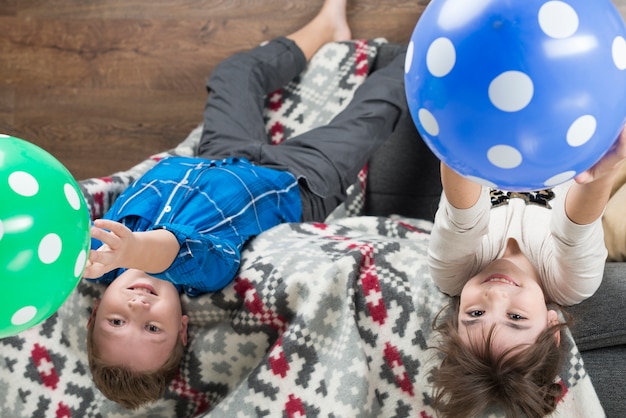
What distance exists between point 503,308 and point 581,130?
1.60 ft

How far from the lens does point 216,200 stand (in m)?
1.55

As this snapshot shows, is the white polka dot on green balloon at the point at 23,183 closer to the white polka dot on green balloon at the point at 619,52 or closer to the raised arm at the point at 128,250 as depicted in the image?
the raised arm at the point at 128,250

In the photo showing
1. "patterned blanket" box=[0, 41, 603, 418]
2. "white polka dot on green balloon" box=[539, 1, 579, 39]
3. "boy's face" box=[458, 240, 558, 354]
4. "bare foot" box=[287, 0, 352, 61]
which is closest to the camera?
"white polka dot on green balloon" box=[539, 1, 579, 39]

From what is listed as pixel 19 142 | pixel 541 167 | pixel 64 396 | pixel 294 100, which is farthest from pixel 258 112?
pixel 541 167

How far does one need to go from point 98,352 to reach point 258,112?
741mm

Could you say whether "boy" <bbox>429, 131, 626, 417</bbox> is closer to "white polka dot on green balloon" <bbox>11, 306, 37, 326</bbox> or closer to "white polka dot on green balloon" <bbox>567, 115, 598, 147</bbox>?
"white polka dot on green balloon" <bbox>567, 115, 598, 147</bbox>

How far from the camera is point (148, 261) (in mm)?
1251

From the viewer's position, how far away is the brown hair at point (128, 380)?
139cm

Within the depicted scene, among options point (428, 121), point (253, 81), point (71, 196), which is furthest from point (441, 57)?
point (253, 81)

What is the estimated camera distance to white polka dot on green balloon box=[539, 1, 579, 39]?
2.49 ft

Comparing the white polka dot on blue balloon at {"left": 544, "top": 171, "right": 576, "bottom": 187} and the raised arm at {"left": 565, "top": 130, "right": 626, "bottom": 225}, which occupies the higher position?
the white polka dot on blue balloon at {"left": 544, "top": 171, "right": 576, "bottom": 187}

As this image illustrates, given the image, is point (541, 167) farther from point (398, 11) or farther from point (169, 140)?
point (169, 140)

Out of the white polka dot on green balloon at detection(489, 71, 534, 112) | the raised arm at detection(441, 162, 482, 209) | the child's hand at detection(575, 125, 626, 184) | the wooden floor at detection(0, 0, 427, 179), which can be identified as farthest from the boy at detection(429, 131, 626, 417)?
the wooden floor at detection(0, 0, 427, 179)

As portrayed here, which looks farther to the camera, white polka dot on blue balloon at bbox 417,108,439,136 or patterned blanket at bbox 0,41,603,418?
patterned blanket at bbox 0,41,603,418
